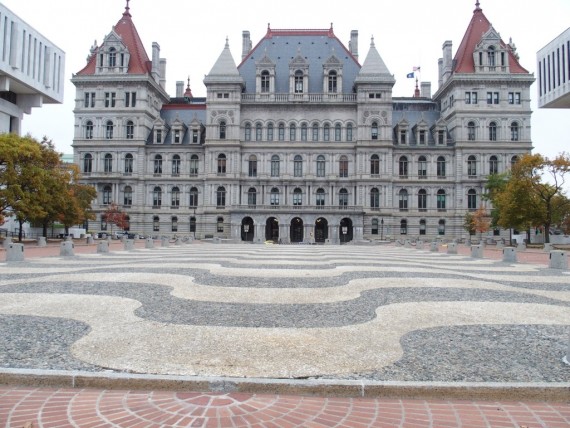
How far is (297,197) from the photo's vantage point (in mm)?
64750

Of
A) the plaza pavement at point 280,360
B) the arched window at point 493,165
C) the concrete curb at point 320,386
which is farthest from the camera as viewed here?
the arched window at point 493,165

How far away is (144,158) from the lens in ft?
217

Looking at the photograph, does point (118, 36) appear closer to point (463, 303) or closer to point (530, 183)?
point (530, 183)

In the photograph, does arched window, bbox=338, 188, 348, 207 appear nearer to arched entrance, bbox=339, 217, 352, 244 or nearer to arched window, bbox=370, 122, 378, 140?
arched entrance, bbox=339, 217, 352, 244

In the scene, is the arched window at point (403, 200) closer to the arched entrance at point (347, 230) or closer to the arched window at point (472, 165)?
the arched entrance at point (347, 230)

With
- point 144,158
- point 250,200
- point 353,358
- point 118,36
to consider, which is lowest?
point 353,358

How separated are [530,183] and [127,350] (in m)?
45.7

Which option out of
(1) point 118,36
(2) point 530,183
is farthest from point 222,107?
(2) point 530,183

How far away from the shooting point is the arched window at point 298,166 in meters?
64.7

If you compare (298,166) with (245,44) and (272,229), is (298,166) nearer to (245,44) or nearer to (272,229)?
(272,229)

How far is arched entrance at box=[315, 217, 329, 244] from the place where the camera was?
208 ft

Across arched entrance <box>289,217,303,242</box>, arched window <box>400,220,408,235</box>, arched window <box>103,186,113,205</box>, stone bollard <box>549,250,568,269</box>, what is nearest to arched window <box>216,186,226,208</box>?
arched entrance <box>289,217,303,242</box>

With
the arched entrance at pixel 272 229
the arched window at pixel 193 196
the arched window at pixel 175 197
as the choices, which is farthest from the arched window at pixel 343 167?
the arched window at pixel 175 197

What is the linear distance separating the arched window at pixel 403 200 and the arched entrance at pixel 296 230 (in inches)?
587
